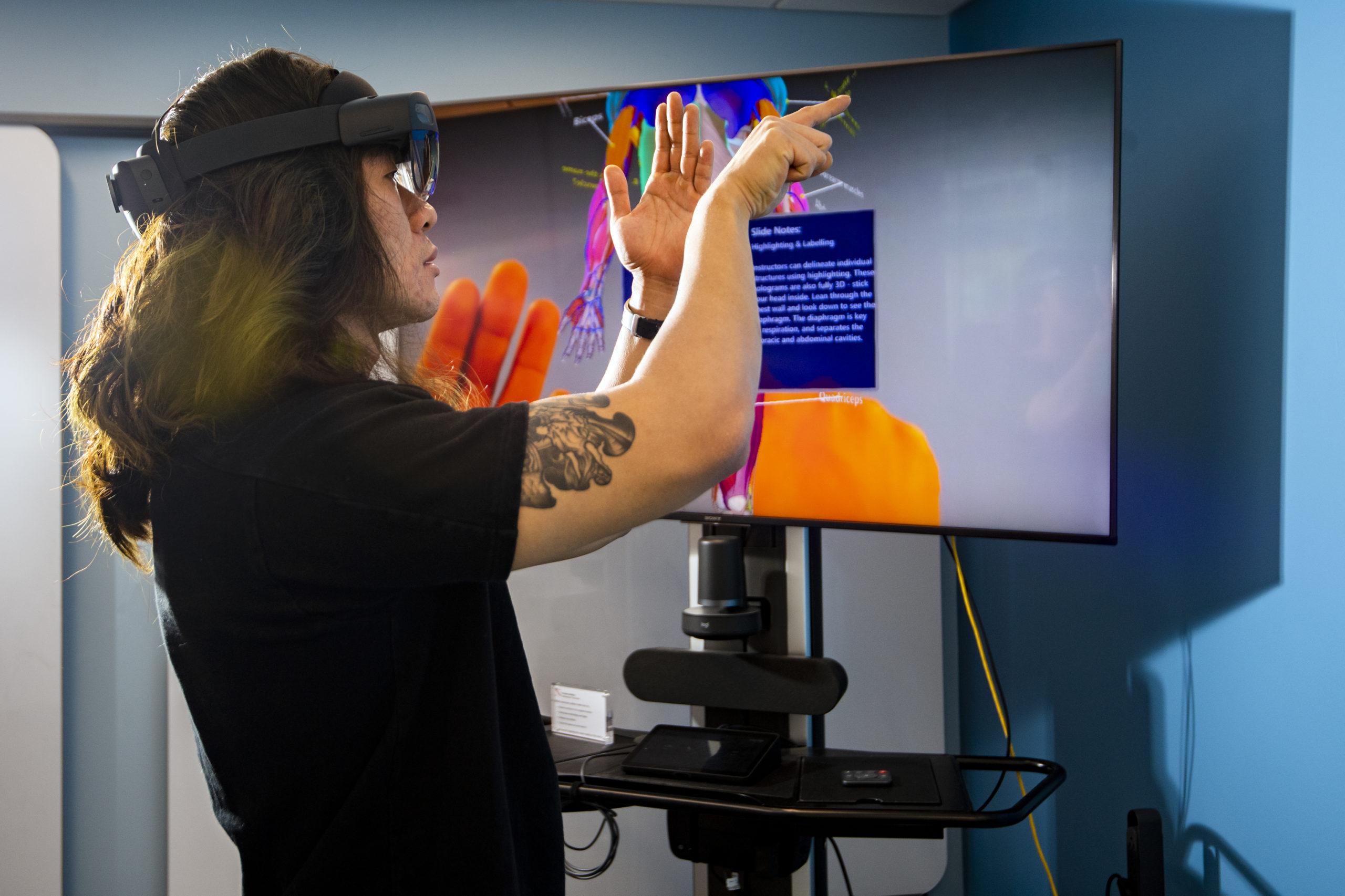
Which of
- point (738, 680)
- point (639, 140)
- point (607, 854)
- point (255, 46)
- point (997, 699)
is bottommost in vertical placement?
point (607, 854)

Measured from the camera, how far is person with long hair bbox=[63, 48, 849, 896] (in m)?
0.68

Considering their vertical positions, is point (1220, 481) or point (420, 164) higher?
point (420, 164)

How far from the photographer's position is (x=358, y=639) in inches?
30.4

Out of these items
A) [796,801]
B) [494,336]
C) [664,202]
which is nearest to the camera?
[664,202]

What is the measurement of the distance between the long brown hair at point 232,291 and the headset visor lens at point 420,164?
0.04m

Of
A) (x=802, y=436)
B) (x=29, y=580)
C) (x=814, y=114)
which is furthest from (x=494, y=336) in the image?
(x=29, y=580)

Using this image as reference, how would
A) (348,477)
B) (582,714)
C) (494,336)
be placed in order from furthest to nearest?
(494,336) < (582,714) < (348,477)

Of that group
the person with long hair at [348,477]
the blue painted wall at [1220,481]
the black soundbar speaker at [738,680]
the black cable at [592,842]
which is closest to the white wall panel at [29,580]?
the black cable at [592,842]

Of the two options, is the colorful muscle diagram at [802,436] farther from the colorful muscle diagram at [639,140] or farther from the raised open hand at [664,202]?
the raised open hand at [664,202]

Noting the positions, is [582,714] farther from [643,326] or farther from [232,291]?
[232,291]

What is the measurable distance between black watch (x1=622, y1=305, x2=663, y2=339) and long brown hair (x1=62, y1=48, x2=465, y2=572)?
0.33m

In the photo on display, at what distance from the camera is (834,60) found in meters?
2.40

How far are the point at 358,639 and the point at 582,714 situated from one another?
0.99 meters

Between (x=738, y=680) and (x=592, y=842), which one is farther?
(x=592, y=842)
